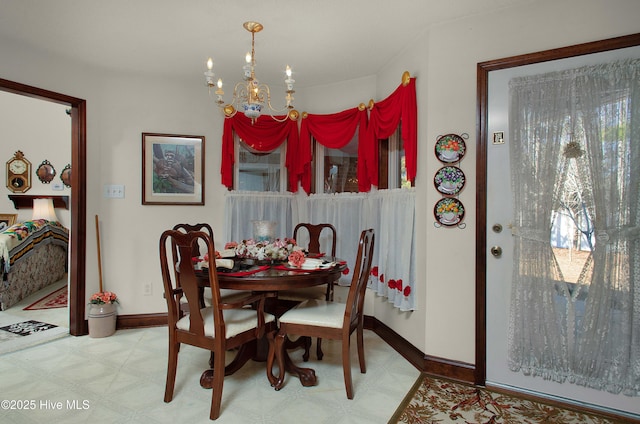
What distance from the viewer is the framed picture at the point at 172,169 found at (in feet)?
11.0

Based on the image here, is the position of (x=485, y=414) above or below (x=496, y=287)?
below

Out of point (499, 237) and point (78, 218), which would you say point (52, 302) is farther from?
point (499, 237)

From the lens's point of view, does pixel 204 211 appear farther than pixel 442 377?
Yes

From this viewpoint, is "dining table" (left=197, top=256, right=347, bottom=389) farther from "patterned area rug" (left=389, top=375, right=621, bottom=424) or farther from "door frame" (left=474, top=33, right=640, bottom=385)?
"door frame" (left=474, top=33, right=640, bottom=385)

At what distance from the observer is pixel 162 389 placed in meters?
2.14

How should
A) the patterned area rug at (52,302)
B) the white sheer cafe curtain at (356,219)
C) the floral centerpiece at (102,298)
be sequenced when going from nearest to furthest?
1. the white sheer cafe curtain at (356,219)
2. the floral centerpiece at (102,298)
3. the patterned area rug at (52,302)

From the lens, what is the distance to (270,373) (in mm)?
2146

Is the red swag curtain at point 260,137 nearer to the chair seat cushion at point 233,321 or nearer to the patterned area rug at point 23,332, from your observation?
the chair seat cushion at point 233,321

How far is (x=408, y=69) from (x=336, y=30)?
641 millimetres

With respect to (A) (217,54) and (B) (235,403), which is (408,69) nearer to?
(A) (217,54)

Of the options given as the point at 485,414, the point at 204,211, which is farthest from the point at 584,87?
the point at 204,211

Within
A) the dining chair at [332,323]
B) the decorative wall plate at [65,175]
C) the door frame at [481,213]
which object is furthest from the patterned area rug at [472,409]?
the decorative wall plate at [65,175]

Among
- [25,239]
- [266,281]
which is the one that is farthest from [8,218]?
[266,281]

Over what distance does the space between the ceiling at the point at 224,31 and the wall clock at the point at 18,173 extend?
10.6ft
